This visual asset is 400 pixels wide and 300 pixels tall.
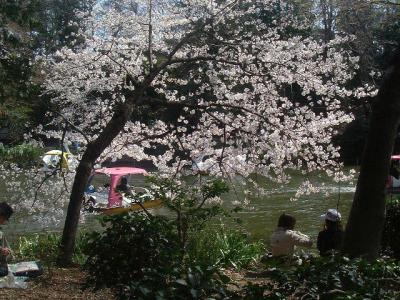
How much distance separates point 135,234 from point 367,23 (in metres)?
8.71

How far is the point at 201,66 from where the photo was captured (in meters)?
8.37

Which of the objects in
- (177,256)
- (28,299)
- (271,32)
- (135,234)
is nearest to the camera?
(177,256)

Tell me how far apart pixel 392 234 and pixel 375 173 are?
2.27m

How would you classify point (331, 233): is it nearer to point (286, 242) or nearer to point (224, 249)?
point (286, 242)

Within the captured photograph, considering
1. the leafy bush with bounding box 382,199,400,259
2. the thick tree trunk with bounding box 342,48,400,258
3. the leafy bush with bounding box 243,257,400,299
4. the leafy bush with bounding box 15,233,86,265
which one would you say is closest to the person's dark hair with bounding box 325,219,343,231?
the leafy bush with bounding box 382,199,400,259

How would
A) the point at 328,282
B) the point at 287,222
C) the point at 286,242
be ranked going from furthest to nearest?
1. the point at 287,222
2. the point at 286,242
3. the point at 328,282

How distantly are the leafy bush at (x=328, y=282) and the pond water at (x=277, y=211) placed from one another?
308 inches

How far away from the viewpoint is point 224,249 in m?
7.53

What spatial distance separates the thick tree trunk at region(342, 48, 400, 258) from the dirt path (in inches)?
82.8

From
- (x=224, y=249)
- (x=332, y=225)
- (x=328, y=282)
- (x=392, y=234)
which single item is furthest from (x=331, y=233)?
(x=328, y=282)

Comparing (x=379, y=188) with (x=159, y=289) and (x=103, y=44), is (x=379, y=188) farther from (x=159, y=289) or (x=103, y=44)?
(x=103, y=44)

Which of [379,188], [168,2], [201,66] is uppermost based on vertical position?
[168,2]

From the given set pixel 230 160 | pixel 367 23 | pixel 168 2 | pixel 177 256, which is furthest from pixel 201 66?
pixel 177 256

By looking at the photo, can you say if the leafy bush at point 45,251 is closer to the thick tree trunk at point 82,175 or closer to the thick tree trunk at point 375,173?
the thick tree trunk at point 82,175
